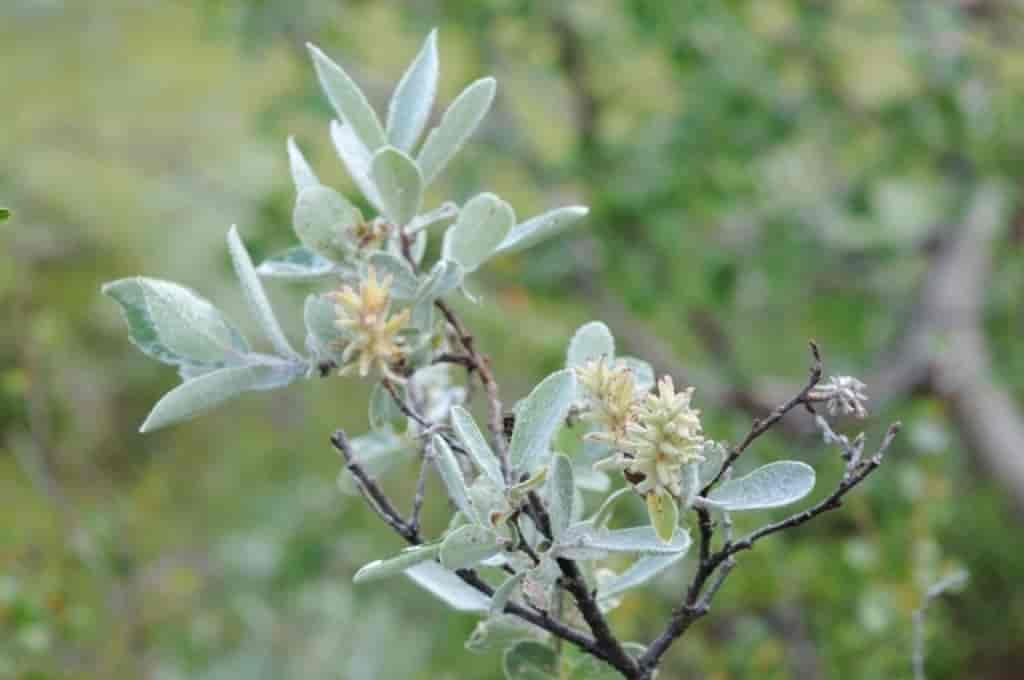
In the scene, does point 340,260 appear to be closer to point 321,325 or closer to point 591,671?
point 321,325

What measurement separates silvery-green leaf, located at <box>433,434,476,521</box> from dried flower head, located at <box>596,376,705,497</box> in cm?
5

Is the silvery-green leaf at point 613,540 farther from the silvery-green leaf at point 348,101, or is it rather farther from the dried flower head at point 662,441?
the silvery-green leaf at point 348,101

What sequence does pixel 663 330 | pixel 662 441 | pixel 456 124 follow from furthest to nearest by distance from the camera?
pixel 663 330, pixel 456 124, pixel 662 441

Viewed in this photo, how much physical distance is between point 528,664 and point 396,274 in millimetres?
153

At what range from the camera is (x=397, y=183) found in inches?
16.7

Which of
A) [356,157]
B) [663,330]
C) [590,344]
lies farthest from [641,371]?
[663,330]

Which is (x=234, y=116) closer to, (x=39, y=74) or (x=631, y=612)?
(x=39, y=74)

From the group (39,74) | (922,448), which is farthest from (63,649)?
(39,74)

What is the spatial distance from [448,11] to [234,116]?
1.56 meters

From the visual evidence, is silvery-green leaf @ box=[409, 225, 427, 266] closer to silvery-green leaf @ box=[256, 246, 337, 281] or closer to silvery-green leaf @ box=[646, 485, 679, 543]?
silvery-green leaf @ box=[256, 246, 337, 281]

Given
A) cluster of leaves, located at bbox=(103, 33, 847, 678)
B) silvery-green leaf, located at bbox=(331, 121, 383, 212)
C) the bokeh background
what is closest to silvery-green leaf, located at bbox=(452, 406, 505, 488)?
cluster of leaves, located at bbox=(103, 33, 847, 678)

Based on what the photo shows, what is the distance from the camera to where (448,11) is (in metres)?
1.62

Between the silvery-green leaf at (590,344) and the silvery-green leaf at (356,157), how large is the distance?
85 mm

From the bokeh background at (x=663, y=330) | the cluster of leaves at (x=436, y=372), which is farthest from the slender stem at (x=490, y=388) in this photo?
the bokeh background at (x=663, y=330)
